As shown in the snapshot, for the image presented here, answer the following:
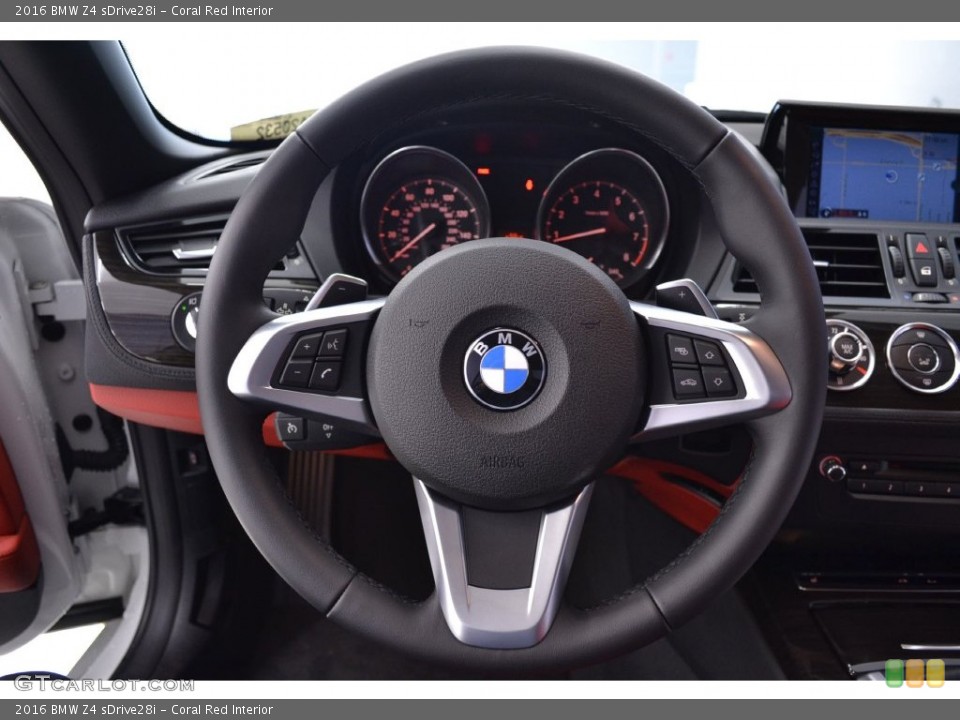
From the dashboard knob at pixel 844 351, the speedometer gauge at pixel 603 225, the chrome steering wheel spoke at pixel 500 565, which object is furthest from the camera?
the speedometer gauge at pixel 603 225

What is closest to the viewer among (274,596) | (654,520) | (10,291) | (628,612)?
(628,612)

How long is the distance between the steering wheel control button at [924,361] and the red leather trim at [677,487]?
0.30 meters

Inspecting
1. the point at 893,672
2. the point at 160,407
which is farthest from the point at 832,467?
the point at 160,407

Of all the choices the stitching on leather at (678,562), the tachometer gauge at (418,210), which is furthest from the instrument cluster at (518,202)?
the stitching on leather at (678,562)

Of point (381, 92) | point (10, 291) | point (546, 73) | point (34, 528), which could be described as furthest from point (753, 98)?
point (34, 528)

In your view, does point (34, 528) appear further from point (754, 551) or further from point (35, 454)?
point (754, 551)

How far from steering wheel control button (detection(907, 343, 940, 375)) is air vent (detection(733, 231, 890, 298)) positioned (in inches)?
4.2

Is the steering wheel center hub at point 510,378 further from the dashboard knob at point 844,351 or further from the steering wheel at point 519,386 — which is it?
the dashboard knob at point 844,351

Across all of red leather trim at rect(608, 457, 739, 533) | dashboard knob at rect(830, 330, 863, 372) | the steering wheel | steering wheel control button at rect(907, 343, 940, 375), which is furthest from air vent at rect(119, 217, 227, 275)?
steering wheel control button at rect(907, 343, 940, 375)

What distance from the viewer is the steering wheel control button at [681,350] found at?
768mm

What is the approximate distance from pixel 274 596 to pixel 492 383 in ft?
3.88

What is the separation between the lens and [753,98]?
4.50ft

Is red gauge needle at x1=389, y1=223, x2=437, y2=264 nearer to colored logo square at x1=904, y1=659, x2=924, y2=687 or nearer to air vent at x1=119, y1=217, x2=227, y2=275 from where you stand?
air vent at x1=119, y1=217, x2=227, y2=275

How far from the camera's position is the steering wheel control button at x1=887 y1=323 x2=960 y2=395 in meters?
1.07
